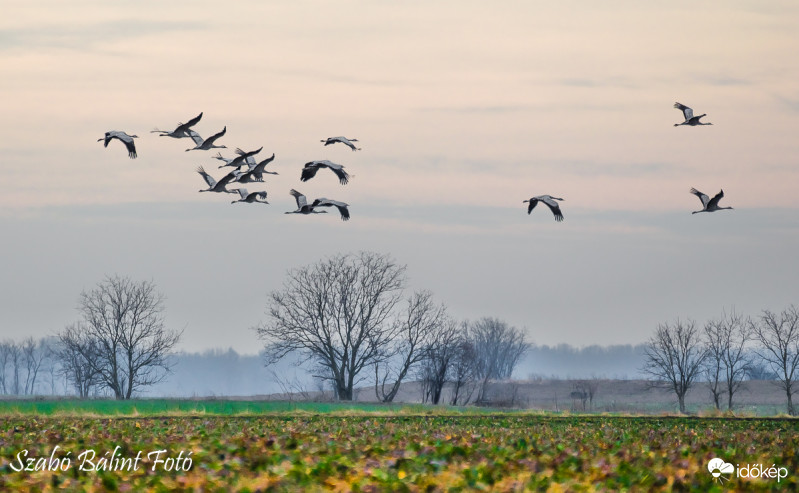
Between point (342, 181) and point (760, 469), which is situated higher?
point (342, 181)

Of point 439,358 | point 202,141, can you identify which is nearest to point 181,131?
point 202,141

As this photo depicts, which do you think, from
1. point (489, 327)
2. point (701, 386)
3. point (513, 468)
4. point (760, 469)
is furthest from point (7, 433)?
point (489, 327)

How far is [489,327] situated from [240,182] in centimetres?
13656

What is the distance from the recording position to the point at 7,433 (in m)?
27.2

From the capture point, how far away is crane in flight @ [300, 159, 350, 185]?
29.5 metres

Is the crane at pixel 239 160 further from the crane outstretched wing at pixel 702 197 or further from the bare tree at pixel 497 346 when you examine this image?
the bare tree at pixel 497 346

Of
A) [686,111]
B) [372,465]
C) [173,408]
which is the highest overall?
[686,111]

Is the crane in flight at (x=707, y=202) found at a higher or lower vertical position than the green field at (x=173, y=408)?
higher

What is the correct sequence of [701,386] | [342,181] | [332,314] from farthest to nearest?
1. [701,386]
2. [332,314]
3. [342,181]

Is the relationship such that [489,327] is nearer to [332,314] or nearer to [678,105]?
[332,314]

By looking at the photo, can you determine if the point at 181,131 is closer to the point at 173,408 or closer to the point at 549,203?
the point at 549,203

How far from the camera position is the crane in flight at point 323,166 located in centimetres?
2948

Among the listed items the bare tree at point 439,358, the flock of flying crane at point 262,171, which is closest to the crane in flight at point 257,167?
the flock of flying crane at point 262,171

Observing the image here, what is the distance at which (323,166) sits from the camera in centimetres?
2994
